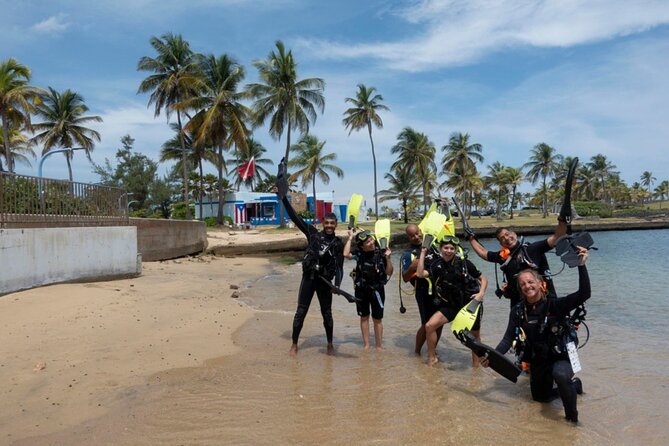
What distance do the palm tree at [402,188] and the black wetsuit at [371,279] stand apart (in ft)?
157

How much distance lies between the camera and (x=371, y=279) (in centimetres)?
604

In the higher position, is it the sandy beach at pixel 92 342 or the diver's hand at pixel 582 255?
the diver's hand at pixel 582 255

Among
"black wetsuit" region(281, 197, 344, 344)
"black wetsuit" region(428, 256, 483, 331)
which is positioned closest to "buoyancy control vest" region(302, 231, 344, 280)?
"black wetsuit" region(281, 197, 344, 344)

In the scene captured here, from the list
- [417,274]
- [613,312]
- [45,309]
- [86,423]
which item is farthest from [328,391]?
[613,312]

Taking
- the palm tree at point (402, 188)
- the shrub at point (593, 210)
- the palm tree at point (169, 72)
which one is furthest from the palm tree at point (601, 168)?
the palm tree at point (169, 72)

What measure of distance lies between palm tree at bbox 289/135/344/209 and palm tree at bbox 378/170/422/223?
9.97 metres

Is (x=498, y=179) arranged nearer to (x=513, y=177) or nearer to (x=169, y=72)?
(x=513, y=177)

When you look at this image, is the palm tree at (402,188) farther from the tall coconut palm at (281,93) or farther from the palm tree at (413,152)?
the tall coconut palm at (281,93)

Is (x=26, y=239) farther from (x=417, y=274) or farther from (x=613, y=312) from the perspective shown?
(x=613, y=312)

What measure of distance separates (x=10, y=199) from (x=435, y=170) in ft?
164

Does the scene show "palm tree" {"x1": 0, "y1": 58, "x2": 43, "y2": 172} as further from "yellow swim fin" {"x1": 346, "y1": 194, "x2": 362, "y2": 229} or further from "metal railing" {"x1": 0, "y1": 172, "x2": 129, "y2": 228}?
"yellow swim fin" {"x1": 346, "y1": 194, "x2": 362, "y2": 229}

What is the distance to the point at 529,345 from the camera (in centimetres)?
421

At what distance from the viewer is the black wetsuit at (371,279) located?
19.7ft

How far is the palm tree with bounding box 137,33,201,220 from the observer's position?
107ft
